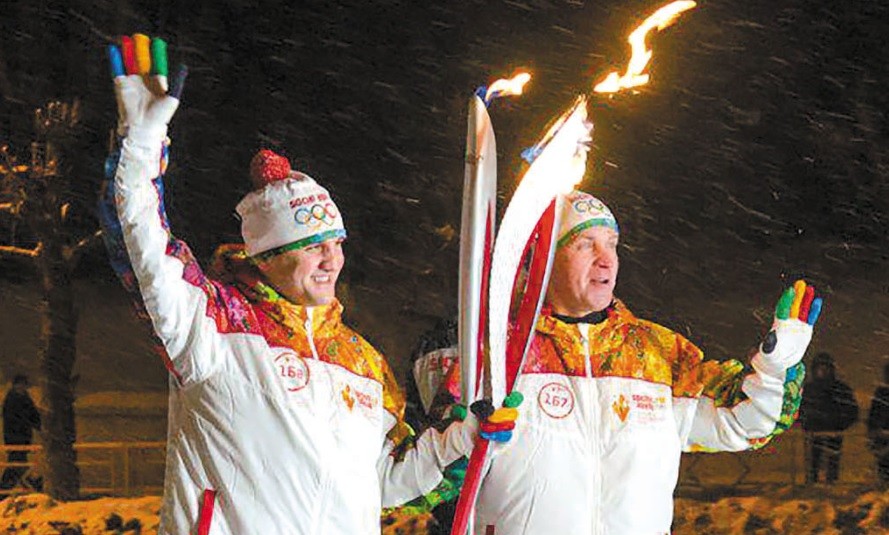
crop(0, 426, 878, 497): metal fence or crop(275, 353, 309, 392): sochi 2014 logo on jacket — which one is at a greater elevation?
crop(275, 353, 309, 392): sochi 2014 logo on jacket

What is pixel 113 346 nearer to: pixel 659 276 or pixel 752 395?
pixel 659 276

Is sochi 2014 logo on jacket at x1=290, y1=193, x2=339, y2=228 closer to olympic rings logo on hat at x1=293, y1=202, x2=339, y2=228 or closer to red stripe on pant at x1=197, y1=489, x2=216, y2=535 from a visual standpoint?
olympic rings logo on hat at x1=293, y1=202, x2=339, y2=228

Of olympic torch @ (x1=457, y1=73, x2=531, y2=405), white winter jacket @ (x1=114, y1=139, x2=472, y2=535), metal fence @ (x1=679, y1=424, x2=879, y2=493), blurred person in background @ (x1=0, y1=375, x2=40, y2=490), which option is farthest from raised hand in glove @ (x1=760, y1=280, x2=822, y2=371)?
blurred person in background @ (x1=0, y1=375, x2=40, y2=490)

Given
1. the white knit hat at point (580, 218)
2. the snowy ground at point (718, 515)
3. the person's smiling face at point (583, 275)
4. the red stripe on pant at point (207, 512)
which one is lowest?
the snowy ground at point (718, 515)

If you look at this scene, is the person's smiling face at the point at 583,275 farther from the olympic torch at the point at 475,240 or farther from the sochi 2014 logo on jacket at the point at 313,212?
the sochi 2014 logo on jacket at the point at 313,212

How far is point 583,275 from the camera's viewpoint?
10.1 ft

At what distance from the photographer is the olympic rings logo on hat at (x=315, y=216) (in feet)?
8.77

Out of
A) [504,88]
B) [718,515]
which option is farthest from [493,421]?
[718,515]

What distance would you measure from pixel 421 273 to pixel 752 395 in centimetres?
598

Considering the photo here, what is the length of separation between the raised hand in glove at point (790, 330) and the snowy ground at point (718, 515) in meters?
2.51

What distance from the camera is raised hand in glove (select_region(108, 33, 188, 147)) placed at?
225cm

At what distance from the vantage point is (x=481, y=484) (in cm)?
292

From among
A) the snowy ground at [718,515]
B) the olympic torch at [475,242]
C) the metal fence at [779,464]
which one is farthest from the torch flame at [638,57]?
the metal fence at [779,464]

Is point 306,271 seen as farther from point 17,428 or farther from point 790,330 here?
point 17,428
